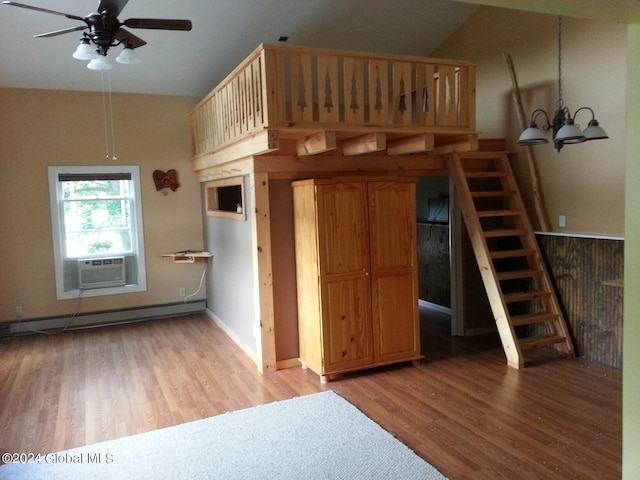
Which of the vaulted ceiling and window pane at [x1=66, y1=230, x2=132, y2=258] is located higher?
the vaulted ceiling

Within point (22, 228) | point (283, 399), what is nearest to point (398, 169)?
point (283, 399)

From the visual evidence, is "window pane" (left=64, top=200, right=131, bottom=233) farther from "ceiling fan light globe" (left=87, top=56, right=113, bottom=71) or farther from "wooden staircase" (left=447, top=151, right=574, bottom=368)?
"wooden staircase" (left=447, top=151, right=574, bottom=368)

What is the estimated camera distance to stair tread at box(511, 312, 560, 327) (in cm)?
470

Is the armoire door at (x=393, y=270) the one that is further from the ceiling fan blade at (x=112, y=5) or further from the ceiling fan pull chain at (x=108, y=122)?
the ceiling fan pull chain at (x=108, y=122)

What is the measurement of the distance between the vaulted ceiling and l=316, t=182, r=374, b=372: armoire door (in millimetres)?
2273

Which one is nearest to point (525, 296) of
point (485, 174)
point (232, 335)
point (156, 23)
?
point (485, 174)

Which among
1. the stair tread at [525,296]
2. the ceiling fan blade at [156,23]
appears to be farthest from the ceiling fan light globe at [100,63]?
the stair tread at [525,296]

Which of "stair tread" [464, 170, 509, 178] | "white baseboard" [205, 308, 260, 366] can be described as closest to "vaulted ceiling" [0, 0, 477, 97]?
"stair tread" [464, 170, 509, 178]

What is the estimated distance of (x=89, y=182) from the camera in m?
6.43

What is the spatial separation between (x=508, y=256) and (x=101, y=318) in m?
4.98

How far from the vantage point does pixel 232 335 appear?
5.71m

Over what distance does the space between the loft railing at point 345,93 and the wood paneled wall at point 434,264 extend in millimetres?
2378

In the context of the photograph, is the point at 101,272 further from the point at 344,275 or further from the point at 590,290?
the point at 590,290

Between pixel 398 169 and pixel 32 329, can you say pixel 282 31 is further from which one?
pixel 32 329
